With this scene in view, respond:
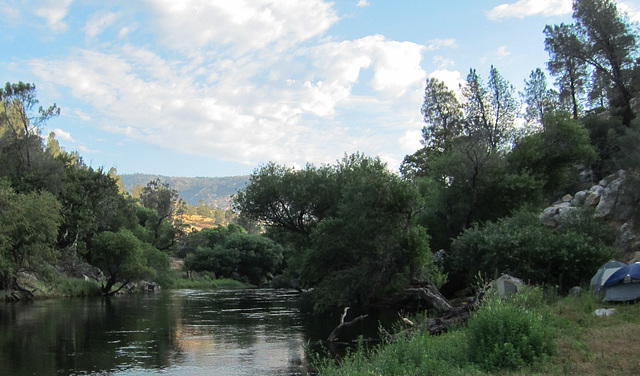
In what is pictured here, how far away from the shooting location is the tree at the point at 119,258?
5531cm

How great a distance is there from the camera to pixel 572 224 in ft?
96.4

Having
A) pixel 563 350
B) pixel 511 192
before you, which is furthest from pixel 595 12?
pixel 563 350

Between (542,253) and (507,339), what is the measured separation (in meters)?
17.2

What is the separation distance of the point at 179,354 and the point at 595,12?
179ft

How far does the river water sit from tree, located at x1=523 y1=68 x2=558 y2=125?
156 feet

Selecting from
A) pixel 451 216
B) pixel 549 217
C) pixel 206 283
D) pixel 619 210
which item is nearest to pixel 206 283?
pixel 206 283

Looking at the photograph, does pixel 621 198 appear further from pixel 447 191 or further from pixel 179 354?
pixel 179 354

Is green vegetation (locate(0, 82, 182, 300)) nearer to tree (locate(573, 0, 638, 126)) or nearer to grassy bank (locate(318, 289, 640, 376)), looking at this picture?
grassy bank (locate(318, 289, 640, 376))

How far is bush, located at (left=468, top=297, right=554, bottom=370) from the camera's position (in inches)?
417

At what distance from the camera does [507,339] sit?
1112cm

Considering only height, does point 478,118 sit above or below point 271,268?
above

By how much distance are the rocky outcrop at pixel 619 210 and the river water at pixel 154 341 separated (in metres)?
18.3

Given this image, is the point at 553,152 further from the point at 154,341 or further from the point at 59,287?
the point at 59,287

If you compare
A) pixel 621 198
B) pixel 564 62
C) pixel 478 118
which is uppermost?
pixel 564 62
